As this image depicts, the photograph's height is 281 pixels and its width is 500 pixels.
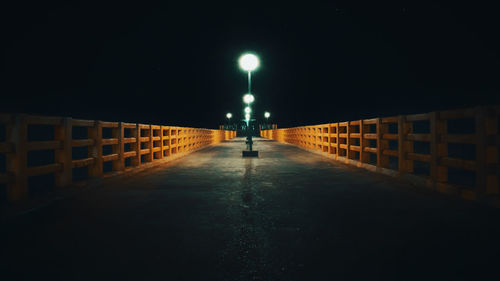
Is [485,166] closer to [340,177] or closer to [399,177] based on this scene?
[399,177]

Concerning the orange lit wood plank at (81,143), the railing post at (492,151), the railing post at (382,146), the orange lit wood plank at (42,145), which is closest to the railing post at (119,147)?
the orange lit wood plank at (81,143)

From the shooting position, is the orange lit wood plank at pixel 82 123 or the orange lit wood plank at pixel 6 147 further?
the orange lit wood plank at pixel 82 123

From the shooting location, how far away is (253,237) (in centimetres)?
382

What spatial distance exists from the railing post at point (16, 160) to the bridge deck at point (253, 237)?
558 millimetres

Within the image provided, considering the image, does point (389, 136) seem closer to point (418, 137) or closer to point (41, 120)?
point (418, 137)

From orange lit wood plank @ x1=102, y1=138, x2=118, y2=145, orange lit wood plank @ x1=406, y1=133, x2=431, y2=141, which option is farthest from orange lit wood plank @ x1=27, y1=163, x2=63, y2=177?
orange lit wood plank @ x1=406, y1=133, x2=431, y2=141

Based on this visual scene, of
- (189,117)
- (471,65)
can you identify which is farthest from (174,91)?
(471,65)

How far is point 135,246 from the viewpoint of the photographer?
354 cm

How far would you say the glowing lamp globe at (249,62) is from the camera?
16.5 metres

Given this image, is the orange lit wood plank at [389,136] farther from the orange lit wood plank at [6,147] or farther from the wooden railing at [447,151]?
the orange lit wood plank at [6,147]

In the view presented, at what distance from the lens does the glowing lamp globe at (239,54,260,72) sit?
1653 centimetres

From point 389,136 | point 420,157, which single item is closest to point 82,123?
point 420,157

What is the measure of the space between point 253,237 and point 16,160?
422 cm

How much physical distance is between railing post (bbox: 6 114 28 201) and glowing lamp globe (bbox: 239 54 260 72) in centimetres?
1199
